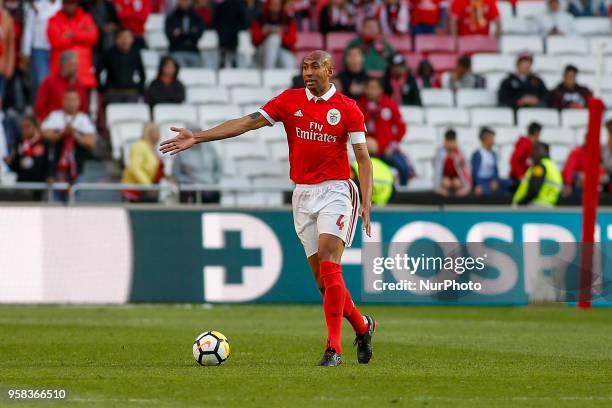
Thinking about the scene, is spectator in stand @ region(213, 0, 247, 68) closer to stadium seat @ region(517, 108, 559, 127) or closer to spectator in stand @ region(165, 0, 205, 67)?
spectator in stand @ region(165, 0, 205, 67)

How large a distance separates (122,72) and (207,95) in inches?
69.5

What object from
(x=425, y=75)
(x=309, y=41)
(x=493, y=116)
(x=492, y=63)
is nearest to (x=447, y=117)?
(x=493, y=116)

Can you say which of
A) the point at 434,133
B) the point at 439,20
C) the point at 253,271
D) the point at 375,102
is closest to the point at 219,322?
the point at 253,271

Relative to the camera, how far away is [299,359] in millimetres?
11172

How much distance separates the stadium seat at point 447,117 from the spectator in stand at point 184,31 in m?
4.30

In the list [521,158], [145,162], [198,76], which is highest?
[198,76]

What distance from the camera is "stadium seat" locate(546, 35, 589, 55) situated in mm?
27312

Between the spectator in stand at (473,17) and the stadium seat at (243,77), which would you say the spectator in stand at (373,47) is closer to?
the stadium seat at (243,77)

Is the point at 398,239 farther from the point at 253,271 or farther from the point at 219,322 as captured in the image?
the point at 219,322

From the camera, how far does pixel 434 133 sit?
2459cm

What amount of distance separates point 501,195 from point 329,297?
11.3m

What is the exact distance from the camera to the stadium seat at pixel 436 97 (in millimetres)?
25578

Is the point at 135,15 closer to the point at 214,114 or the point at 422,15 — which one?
the point at 214,114

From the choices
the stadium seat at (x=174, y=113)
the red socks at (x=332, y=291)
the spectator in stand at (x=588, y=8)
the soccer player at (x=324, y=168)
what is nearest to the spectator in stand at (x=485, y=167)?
the stadium seat at (x=174, y=113)
